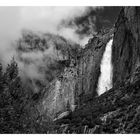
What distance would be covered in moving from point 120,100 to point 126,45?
23.1 metres

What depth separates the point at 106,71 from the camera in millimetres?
63312

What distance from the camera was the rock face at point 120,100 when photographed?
27.0 metres

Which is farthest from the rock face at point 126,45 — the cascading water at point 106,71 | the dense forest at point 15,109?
the dense forest at point 15,109

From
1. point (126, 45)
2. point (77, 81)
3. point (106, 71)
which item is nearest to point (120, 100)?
point (126, 45)

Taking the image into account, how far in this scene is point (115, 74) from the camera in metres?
57.9

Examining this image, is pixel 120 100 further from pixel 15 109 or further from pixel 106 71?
pixel 106 71

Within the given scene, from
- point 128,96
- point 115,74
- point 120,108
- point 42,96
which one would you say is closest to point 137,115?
point 120,108

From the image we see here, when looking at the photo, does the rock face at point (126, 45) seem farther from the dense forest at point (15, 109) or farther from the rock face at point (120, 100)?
the dense forest at point (15, 109)

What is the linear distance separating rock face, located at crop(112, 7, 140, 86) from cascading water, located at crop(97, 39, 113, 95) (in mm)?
1845

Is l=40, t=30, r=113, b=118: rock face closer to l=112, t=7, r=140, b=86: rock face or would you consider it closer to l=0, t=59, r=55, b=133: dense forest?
l=112, t=7, r=140, b=86: rock face

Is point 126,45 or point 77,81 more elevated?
point 126,45

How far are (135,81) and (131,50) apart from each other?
16.9m
